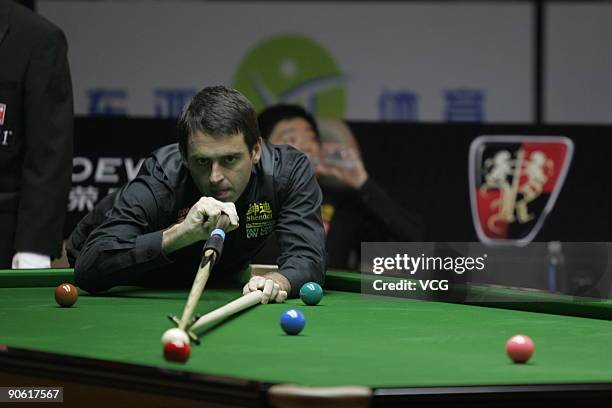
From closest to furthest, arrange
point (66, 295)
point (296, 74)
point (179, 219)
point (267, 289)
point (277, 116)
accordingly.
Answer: point (66, 295), point (267, 289), point (179, 219), point (277, 116), point (296, 74)

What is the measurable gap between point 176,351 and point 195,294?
1.65 feet

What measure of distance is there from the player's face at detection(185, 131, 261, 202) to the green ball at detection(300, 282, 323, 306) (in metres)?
0.35

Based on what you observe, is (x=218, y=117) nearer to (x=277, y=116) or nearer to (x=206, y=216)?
(x=206, y=216)

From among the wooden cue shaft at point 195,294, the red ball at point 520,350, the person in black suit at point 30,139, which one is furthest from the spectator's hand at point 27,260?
the red ball at point 520,350

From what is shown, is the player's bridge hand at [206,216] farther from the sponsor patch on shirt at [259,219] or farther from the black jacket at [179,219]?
the sponsor patch on shirt at [259,219]

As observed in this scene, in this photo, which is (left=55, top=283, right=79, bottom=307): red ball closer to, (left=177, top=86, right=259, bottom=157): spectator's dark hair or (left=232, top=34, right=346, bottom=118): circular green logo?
(left=177, top=86, right=259, bottom=157): spectator's dark hair

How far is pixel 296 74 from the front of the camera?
684cm

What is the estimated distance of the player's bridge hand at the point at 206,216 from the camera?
118 inches

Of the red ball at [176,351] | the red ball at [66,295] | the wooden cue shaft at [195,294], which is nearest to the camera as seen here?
the red ball at [176,351]

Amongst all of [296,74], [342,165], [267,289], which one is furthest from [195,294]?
[296,74]

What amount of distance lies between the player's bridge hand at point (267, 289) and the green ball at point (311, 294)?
61 millimetres

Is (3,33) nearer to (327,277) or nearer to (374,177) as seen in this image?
(327,277)

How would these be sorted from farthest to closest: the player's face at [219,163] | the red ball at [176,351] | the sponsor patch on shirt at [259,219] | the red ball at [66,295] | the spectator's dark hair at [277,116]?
the spectator's dark hair at [277,116] < the sponsor patch on shirt at [259,219] < the player's face at [219,163] < the red ball at [66,295] < the red ball at [176,351]

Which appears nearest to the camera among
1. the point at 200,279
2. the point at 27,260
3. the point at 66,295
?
the point at 200,279
